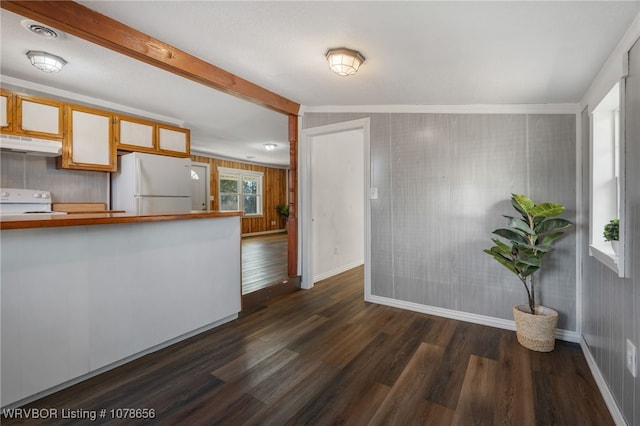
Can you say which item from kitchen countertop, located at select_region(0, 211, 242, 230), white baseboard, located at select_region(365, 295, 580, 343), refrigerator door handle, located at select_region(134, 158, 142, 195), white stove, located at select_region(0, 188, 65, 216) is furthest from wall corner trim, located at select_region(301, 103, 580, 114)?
white stove, located at select_region(0, 188, 65, 216)

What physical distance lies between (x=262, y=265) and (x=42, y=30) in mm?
3562

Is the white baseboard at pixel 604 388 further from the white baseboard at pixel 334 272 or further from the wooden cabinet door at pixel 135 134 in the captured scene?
the wooden cabinet door at pixel 135 134

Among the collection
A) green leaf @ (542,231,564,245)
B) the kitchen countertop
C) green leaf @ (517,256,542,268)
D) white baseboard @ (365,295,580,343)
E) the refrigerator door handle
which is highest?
the refrigerator door handle

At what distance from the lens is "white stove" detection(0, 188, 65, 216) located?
3.04 m

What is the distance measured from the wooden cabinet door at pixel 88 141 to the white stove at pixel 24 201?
15.7 inches

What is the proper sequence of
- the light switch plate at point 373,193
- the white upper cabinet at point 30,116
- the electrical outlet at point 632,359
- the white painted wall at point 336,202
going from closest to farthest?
the electrical outlet at point 632,359
the white upper cabinet at point 30,116
the light switch plate at point 373,193
the white painted wall at point 336,202

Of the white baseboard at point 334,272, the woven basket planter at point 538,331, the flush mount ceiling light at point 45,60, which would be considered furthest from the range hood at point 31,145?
the woven basket planter at point 538,331

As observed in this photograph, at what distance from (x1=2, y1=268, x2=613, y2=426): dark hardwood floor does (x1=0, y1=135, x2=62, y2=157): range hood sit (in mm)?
2479

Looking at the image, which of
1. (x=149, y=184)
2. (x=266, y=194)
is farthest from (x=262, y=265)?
(x=266, y=194)

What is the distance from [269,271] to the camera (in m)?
4.33

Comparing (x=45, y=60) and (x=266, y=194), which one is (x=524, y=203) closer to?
(x=45, y=60)

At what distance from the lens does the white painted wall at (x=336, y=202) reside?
3994mm

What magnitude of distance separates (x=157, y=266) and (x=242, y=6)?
178 centimetres

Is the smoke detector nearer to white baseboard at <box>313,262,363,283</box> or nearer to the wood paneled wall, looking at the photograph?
white baseboard at <box>313,262,363,283</box>
